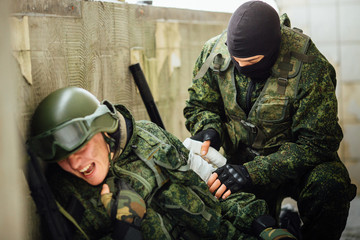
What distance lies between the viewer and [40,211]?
1.62 m

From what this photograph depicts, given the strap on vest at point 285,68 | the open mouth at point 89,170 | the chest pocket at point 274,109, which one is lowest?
the open mouth at point 89,170

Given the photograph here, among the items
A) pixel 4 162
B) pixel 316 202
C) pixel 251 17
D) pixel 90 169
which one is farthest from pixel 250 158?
pixel 4 162

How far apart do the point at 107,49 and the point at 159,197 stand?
45.0 inches

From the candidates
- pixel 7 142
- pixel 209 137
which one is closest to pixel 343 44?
pixel 209 137

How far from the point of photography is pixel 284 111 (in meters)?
2.66

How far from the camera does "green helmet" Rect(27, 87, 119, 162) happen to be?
5.57 ft

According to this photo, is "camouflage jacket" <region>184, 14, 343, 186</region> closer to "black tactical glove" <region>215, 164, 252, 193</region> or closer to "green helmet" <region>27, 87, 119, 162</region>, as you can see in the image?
"black tactical glove" <region>215, 164, 252, 193</region>

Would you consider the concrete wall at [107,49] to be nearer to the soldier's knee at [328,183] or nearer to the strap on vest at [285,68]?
the strap on vest at [285,68]

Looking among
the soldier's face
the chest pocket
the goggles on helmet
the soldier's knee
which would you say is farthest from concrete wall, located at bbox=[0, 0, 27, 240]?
the soldier's knee

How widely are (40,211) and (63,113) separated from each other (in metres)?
0.38

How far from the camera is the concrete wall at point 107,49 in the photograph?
1.92 meters

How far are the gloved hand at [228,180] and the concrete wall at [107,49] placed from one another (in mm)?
839

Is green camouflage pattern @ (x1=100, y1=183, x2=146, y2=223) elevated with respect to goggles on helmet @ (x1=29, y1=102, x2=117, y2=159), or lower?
lower

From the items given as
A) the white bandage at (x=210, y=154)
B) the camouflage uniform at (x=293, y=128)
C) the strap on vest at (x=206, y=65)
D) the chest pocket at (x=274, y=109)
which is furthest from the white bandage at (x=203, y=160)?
the strap on vest at (x=206, y=65)
